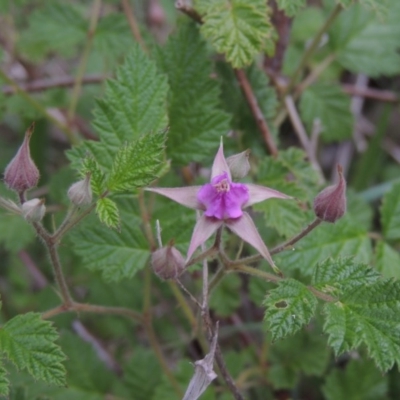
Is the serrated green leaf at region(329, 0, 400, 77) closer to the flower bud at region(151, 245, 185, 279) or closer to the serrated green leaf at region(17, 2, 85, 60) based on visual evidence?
the serrated green leaf at region(17, 2, 85, 60)

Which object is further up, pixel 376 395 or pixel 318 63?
pixel 318 63

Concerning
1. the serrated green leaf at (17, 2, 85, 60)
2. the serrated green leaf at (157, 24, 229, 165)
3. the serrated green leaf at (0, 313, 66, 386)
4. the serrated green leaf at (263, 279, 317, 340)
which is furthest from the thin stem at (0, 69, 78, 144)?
the serrated green leaf at (263, 279, 317, 340)

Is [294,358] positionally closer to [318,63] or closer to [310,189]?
[310,189]

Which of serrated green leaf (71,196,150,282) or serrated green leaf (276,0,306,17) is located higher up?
serrated green leaf (276,0,306,17)

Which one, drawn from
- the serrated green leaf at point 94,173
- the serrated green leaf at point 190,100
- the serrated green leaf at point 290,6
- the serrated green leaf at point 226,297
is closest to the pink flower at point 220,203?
the serrated green leaf at point 94,173

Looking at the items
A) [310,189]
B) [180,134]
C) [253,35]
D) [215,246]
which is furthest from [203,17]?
[215,246]
